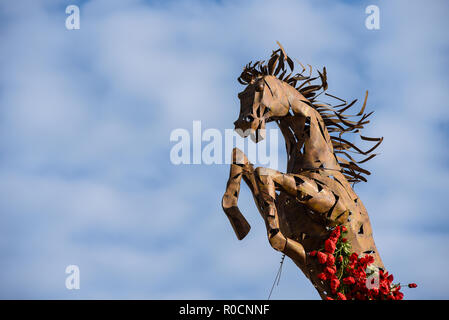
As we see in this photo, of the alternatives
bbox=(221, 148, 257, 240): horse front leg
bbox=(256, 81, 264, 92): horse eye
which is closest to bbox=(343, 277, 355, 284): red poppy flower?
bbox=(221, 148, 257, 240): horse front leg

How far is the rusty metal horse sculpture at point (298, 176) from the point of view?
6566 millimetres

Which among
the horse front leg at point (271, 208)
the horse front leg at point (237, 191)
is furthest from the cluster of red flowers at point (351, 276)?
the horse front leg at point (237, 191)

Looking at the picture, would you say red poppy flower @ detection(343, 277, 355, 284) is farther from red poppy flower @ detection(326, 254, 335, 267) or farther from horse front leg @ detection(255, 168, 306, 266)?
horse front leg @ detection(255, 168, 306, 266)

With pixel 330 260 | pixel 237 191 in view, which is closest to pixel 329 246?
pixel 330 260

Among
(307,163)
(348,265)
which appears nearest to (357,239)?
(348,265)

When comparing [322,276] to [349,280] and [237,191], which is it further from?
[237,191]

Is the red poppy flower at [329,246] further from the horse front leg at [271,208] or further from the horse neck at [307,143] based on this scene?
the horse neck at [307,143]

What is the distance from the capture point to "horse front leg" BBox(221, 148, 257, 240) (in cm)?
654
